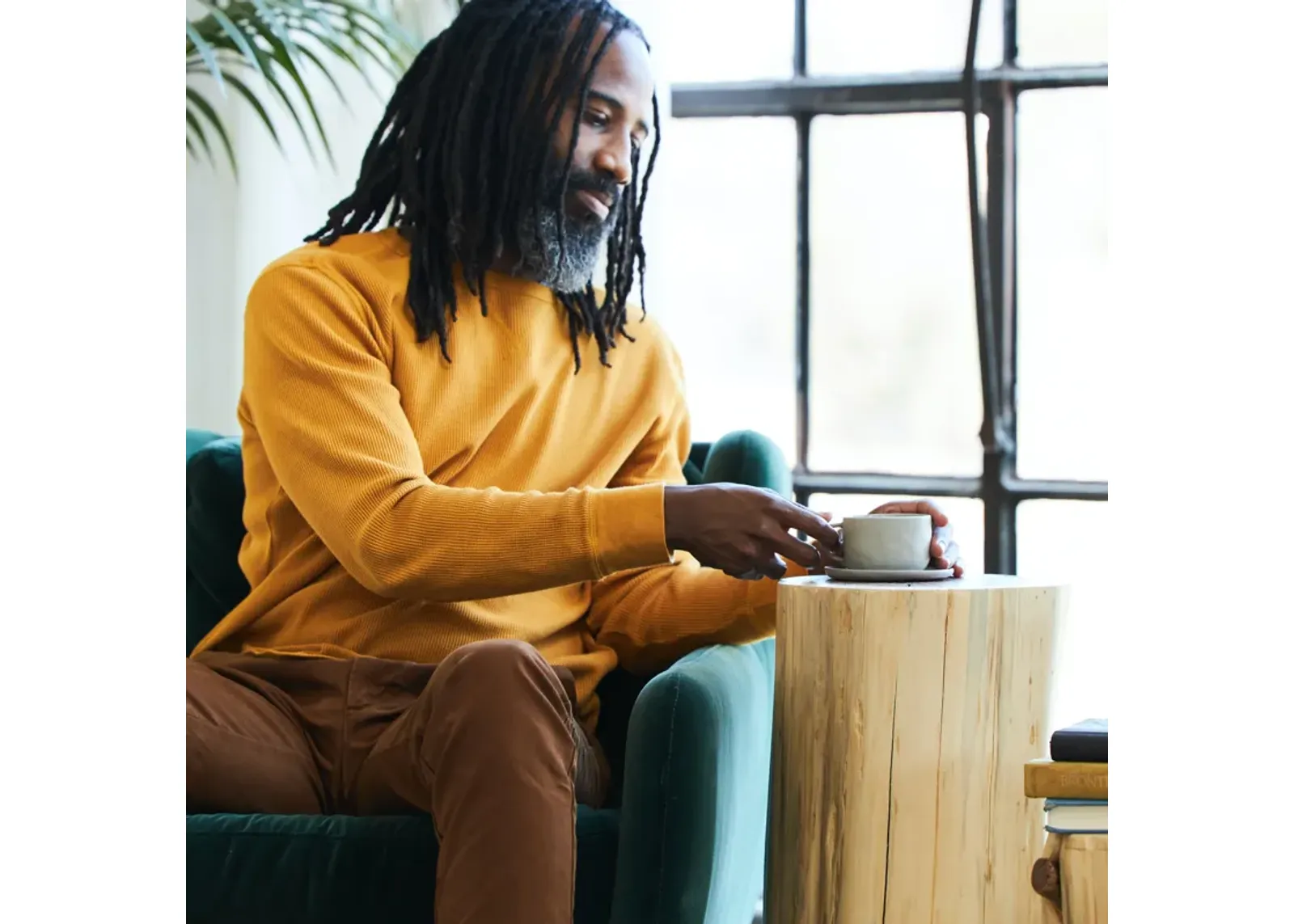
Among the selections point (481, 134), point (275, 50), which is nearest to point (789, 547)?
point (481, 134)

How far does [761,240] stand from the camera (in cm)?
258

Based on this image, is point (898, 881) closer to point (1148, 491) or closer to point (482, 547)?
point (482, 547)

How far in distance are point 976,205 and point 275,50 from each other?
48.1 inches

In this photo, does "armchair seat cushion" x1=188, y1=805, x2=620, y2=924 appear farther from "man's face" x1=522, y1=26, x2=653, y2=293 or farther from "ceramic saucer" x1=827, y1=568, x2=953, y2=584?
"man's face" x1=522, y1=26, x2=653, y2=293

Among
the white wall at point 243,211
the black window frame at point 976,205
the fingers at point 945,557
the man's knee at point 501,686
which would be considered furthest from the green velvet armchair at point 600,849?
the white wall at point 243,211

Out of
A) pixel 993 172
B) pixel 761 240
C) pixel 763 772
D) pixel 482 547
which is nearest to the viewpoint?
pixel 482 547

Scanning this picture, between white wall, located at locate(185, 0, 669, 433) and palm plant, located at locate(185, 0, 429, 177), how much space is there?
0.11 ft

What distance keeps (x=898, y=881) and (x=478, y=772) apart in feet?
1.39

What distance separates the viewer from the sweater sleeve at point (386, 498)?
53.9 inches

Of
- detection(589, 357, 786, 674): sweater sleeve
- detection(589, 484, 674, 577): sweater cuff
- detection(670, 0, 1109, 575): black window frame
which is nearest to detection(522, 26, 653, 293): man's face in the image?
detection(589, 357, 786, 674): sweater sleeve

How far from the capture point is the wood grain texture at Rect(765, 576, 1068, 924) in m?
1.26

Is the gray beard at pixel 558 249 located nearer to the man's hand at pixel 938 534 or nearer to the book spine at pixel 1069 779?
the man's hand at pixel 938 534

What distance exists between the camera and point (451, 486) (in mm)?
1554
